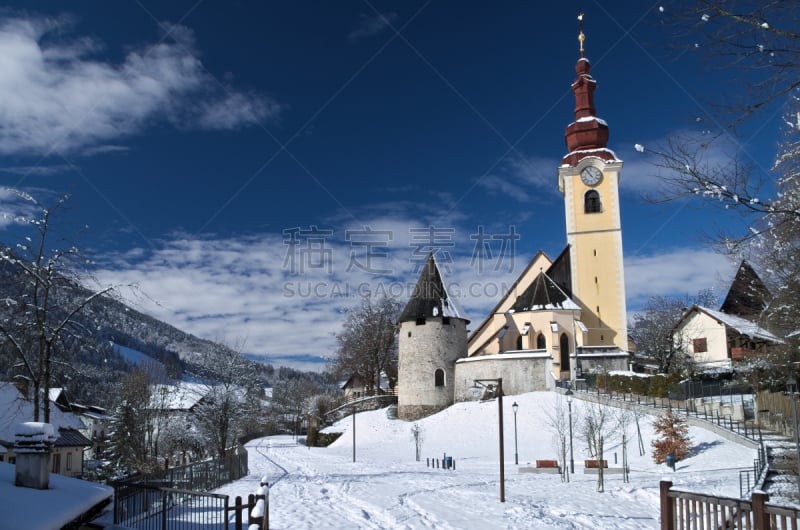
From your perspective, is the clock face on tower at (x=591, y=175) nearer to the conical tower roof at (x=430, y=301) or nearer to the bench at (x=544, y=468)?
the conical tower roof at (x=430, y=301)

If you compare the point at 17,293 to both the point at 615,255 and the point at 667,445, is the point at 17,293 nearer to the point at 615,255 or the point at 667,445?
the point at 667,445

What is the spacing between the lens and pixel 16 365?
535 inches

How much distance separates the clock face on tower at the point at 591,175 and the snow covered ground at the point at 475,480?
19196mm

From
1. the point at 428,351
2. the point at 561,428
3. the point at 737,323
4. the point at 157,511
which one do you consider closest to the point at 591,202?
the point at 737,323

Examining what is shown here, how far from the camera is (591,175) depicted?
5181 cm

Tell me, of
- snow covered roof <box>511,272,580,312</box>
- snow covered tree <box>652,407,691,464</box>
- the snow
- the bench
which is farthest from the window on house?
the snow

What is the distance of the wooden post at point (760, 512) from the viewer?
26.3 feet

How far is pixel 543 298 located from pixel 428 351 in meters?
9.21

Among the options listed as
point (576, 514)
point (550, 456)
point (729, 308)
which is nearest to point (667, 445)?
point (550, 456)

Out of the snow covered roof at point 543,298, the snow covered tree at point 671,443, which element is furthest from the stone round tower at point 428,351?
the snow covered tree at point 671,443

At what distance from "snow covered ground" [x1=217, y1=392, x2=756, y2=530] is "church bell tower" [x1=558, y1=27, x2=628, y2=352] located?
1110 centimetres

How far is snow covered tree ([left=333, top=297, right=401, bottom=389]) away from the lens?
60344mm

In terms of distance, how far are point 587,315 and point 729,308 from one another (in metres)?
10.7

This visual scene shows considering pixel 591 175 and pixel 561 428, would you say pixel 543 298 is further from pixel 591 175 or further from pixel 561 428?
pixel 561 428
